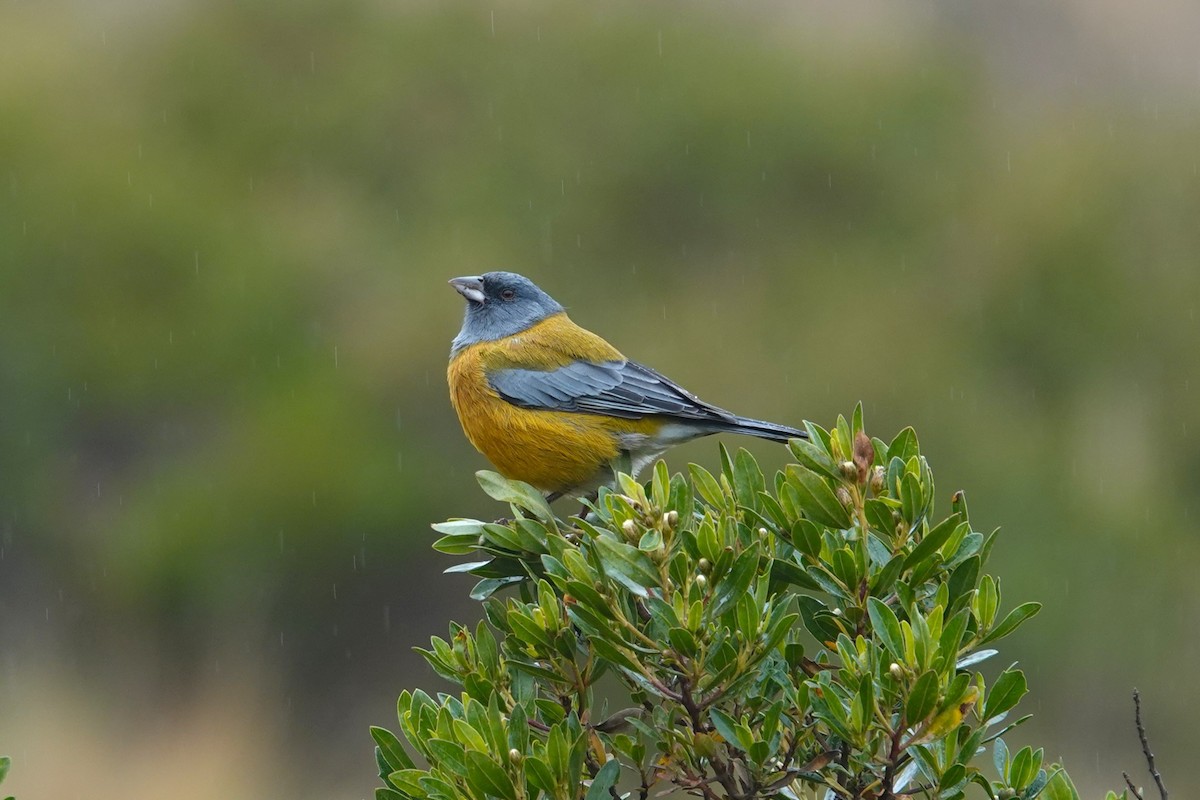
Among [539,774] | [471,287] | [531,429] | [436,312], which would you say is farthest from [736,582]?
[436,312]

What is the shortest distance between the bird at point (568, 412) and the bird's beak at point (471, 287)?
374 millimetres

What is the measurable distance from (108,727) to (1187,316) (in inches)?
446

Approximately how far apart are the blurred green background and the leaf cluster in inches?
347

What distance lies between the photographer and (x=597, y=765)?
2.49 metres

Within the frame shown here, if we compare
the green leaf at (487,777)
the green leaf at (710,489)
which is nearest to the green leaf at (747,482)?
the green leaf at (710,489)

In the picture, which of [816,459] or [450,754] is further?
[816,459]

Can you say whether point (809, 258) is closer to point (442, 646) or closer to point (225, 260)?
point (225, 260)

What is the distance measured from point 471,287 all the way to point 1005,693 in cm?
401

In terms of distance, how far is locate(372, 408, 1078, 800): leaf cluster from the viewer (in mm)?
2229

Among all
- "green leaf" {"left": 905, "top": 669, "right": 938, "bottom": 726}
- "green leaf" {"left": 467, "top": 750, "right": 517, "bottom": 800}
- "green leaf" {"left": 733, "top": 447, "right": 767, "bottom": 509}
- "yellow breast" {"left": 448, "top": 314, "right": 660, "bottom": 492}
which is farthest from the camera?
"yellow breast" {"left": 448, "top": 314, "right": 660, "bottom": 492}

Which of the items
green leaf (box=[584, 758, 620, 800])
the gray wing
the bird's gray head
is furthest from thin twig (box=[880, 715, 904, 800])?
the bird's gray head

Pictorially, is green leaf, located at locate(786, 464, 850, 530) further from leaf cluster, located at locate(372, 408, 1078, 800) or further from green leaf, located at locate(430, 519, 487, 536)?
green leaf, located at locate(430, 519, 487, 536)

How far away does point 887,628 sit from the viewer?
2.21 m

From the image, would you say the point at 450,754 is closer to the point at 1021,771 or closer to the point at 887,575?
the point at 887,575
